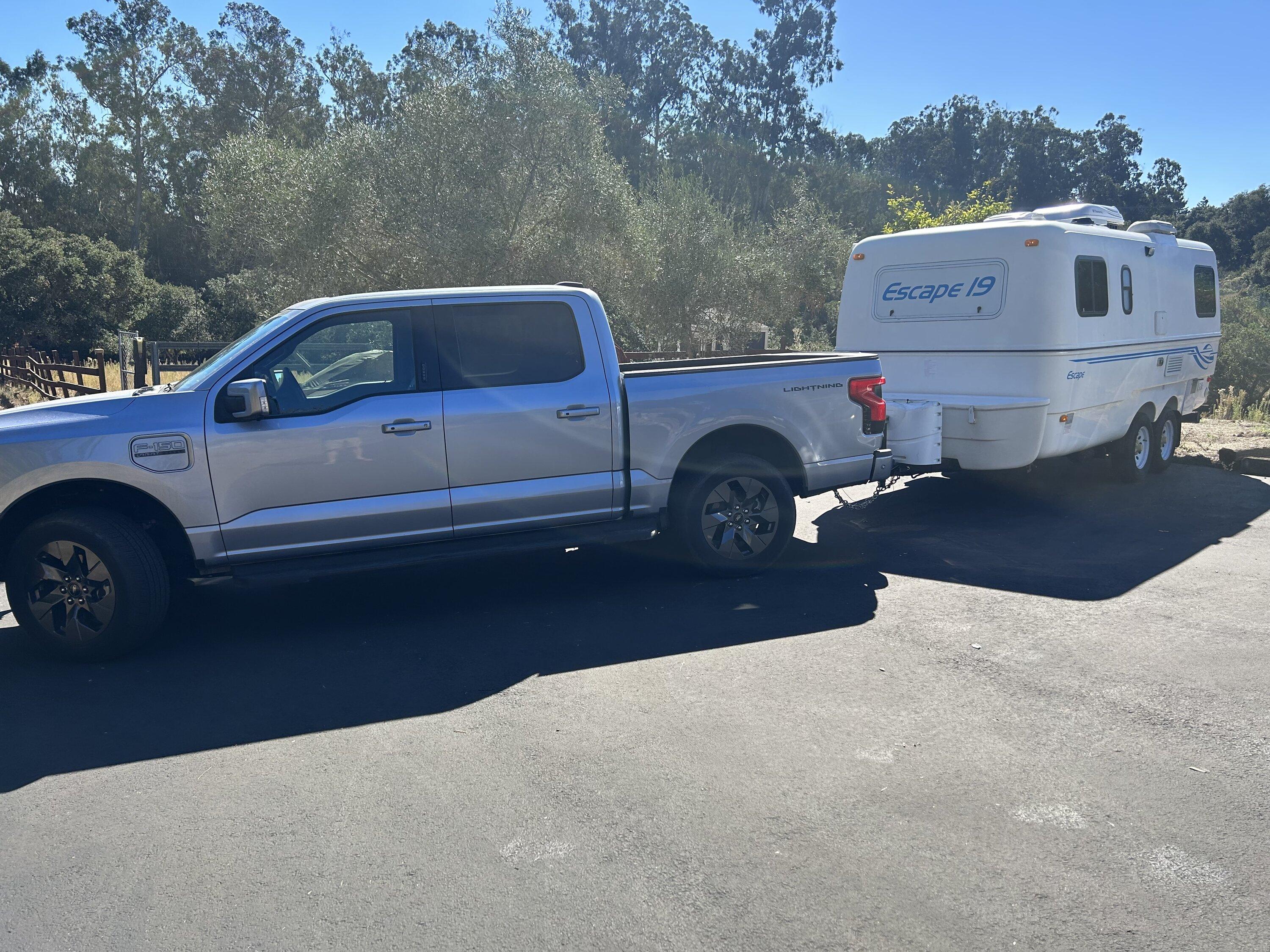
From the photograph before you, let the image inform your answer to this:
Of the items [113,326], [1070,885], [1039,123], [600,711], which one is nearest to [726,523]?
[600,711]

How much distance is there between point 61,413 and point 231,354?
94cm

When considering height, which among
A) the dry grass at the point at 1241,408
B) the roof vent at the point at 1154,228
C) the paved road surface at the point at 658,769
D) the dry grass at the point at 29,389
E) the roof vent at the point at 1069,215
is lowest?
the paved road surface at the point at 658,769

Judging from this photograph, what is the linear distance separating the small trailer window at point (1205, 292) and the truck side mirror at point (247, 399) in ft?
34.4

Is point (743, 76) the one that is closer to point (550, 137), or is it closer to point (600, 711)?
point (550, 137)

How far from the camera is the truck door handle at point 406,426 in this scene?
575 centimetres

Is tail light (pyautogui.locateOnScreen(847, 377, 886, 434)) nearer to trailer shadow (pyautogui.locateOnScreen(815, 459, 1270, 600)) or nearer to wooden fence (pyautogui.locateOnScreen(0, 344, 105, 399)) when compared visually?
trailer shadow (pyautogui.locateOnScreen(815, 459, 1270, 600))

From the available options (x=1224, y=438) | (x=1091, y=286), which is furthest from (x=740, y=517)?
(x=1224, y=438)

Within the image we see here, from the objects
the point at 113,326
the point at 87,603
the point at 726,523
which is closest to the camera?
the point at 87,603

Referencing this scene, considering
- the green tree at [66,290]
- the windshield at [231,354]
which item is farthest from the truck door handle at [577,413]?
the green tree at [66,290]

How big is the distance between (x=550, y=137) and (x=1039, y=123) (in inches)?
3039

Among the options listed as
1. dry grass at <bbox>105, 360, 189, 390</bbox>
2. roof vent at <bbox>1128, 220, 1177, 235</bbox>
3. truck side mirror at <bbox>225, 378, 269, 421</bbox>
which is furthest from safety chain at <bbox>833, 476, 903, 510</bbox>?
dry grass at <bbox>105, 360, 189, 390</bbox>

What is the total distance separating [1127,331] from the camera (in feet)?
31.8

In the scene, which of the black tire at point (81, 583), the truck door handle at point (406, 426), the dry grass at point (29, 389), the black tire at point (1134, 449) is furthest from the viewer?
the dry grass at point (29, 389)

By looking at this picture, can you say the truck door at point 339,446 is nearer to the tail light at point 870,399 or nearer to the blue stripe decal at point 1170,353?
the tail light at point 870,399
